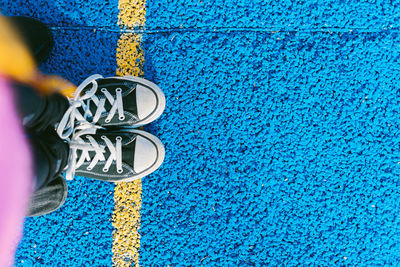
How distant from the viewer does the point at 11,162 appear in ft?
3.18

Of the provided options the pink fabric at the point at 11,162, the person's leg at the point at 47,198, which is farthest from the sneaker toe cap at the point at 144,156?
the pink fabric at the point at 11,162

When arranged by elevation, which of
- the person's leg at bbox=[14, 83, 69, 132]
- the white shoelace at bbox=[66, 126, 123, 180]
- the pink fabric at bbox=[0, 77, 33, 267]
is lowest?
the pink fabric at bbox=[0, 77, 33, 267]

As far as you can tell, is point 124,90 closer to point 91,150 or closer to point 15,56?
point 91,150

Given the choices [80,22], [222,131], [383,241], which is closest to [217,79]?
[222,131]

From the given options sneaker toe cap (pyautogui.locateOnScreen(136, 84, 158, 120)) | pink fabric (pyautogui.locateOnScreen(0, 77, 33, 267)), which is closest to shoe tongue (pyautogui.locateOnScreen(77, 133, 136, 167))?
sneaker toe cap (pyautogui.locateOnScreen(136, 84, 158, 120))

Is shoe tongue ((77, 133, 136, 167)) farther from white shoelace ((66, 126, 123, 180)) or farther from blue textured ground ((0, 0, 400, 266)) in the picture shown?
blue textured ground ((0, 0, 400, 266))

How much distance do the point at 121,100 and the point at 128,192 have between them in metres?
0.41

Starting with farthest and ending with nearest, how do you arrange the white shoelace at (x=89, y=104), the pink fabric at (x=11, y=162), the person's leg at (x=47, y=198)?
the white shoelace at (x=89, y=104) → the person's leg at (x=47, y=198) → the pink fabric at (x=11, y=162)

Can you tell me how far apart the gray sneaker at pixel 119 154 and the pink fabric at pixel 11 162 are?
1.24 feet

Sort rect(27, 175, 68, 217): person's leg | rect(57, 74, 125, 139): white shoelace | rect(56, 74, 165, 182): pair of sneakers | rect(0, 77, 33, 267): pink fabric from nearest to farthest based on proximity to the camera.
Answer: rect(0, 77, 33, 267): pink fabric
rect(27, 175, 68, 217): person's leg
rect(57, 74, 125, 139): white shoelace
rect(56, 74, 165, 182): pair of sneakers

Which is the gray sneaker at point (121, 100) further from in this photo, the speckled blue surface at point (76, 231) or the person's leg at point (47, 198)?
the person's leg at point (47, 198)

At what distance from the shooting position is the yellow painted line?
59.5 inches

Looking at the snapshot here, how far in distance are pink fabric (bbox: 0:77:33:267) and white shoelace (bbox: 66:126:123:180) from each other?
11.2 inches

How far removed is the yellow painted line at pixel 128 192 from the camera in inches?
59.5
